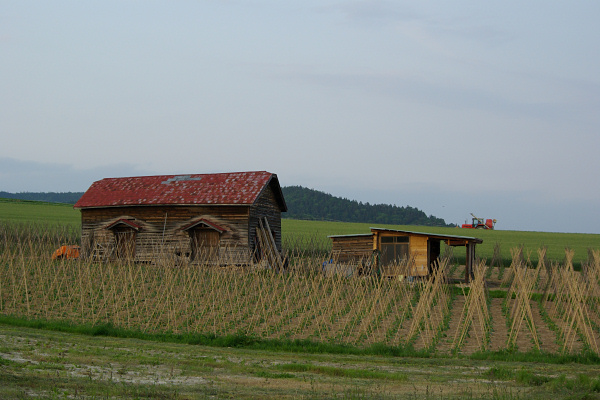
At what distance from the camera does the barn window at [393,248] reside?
2594cm

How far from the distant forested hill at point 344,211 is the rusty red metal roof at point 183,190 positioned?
217 ft

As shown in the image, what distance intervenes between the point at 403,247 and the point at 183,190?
10372 mm

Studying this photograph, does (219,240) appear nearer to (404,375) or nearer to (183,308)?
(183,308)

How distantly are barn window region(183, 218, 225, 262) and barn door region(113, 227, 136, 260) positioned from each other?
2.80 metres

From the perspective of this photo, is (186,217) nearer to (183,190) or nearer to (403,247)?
(183,190)

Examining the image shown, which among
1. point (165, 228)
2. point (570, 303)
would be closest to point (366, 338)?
point (570, 303)

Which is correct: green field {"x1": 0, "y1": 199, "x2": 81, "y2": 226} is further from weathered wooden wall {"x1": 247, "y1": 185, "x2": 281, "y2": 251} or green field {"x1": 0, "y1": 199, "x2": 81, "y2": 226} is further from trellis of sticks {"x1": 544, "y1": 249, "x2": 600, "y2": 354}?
trellis of sticks {"x1": 544, "y1": 249, "x2": 600, "y2": 354}

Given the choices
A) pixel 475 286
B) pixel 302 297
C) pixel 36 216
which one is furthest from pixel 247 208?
pixel 36 216

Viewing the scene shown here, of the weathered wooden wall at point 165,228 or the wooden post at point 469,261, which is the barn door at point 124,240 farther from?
the wooden post at point 469,261

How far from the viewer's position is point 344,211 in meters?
103

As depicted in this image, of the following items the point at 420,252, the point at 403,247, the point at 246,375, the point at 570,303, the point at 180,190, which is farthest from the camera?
the point at 180,190

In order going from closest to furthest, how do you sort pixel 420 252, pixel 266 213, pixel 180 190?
pixel 420 252, pixel 266 213, pixel 180 190

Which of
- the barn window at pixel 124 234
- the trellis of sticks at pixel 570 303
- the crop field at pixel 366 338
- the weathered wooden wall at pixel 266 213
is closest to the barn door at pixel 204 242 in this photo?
the weathered wooden wall at pixel 266 213

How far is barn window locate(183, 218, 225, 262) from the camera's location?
25844mm
